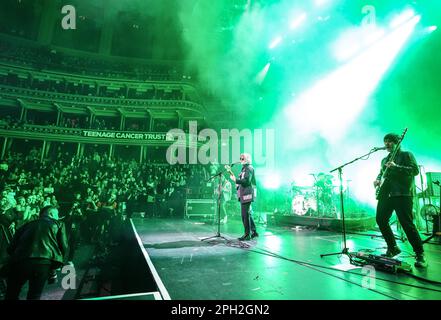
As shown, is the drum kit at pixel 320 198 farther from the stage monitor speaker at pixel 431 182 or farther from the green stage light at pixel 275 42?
the green stage light at pixel 275 42

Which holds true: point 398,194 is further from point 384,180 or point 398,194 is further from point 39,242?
point 39,242

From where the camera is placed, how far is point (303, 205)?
365 inches

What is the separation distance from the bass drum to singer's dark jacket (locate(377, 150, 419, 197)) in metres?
5.67

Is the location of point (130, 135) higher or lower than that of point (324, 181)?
higher

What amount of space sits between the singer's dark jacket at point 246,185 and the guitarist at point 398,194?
7.64 ft

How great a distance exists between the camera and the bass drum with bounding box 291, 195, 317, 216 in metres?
9.09

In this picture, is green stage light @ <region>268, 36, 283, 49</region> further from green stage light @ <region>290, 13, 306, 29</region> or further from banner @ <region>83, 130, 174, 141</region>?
banner @ <region>83, 130, 174, 141</region>

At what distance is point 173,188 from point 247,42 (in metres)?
10.0

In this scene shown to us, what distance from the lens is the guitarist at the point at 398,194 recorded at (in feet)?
10.9

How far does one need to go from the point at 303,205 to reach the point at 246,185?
5.13 metres

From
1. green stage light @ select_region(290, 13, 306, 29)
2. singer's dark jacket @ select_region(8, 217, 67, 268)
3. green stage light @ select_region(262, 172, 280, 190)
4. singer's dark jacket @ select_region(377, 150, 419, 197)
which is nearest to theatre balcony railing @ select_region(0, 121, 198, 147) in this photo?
green stage light @ select_region(262, 172, 280, 190)

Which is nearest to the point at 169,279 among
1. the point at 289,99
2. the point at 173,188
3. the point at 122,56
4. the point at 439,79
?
the point at 173,188

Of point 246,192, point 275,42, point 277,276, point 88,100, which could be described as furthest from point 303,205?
point 88,100

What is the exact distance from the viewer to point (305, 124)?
46.5 ft
